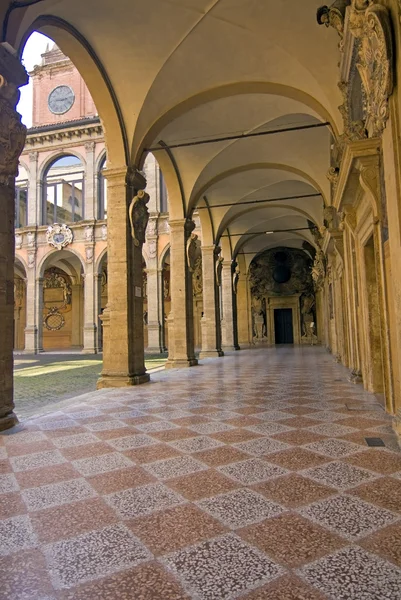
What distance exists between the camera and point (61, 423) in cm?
450

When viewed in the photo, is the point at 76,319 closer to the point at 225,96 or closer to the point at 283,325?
the point at 283,325

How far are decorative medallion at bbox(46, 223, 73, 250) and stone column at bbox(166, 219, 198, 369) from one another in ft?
45.0

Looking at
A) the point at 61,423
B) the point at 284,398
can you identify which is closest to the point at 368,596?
the point at 61,423

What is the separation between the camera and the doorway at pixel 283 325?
2595 centimetres

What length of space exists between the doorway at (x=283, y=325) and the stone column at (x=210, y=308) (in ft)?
37.0

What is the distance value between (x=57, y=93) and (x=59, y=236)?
9033 mm

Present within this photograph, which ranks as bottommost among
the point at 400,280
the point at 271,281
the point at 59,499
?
the point at 59,499

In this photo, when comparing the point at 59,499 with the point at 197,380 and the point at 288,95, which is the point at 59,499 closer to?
the point at 197,380

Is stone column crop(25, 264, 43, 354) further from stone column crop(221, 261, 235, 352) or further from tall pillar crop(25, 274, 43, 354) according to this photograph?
stone column crop(221, 261, 235, 352)

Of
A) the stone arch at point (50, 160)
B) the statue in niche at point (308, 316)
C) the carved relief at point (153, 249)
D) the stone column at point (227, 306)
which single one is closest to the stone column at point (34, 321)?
the stone arch at point (50, 160)

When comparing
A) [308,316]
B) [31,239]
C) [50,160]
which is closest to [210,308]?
[308,316]

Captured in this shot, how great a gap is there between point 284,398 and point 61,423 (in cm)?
284

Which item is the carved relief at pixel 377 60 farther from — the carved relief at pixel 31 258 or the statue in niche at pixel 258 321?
the carved relief at pixel 31 258

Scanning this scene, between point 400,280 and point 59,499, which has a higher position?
point 400,280
